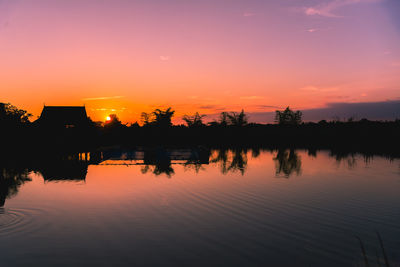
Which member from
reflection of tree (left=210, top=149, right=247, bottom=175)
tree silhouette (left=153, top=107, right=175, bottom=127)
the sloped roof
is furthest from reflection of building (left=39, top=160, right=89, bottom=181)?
tree silhouette (left=153, top=107, right=175, bottom=127)

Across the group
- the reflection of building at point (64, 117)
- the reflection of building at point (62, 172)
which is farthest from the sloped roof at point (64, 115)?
the reflection of building at point (62, 172)

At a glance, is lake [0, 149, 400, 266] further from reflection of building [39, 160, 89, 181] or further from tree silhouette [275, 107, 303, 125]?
tree silhouette [275, 107, 303, 125]

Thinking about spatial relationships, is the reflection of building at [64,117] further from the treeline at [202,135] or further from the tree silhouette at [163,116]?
the tree silhouette at [163,116]

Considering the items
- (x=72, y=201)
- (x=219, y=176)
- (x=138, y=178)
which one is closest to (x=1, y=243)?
(x=72, y=201)

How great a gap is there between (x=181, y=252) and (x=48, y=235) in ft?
11.8

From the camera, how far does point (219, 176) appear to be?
15602 mm

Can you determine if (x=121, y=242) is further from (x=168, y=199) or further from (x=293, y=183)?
(x=293, y=183)

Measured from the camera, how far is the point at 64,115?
39188 mm

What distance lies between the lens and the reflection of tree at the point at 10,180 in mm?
11586

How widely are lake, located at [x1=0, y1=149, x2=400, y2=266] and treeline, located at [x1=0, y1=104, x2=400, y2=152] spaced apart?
18688 millimetres

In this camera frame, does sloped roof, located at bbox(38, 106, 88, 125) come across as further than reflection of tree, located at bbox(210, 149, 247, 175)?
Yes

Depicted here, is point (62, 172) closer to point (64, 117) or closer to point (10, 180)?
point (10, 180)

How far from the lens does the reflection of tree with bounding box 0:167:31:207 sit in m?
11.6

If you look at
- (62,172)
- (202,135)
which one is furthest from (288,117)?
(62,172)
